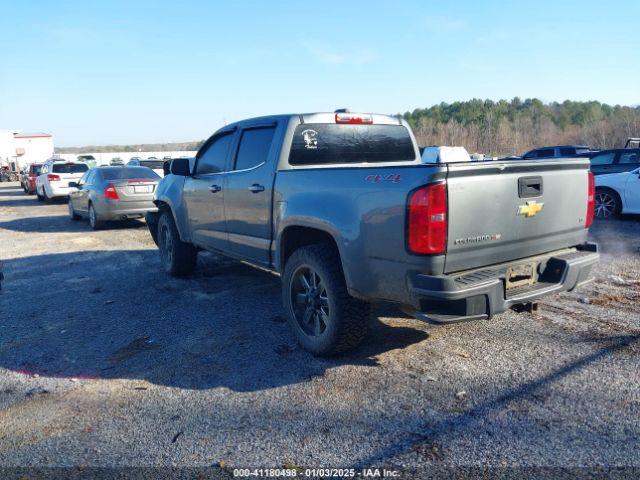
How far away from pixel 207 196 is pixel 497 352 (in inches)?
140

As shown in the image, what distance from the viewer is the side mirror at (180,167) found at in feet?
21.1

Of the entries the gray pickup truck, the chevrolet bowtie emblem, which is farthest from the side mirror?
the chevrolet bowtie emblem

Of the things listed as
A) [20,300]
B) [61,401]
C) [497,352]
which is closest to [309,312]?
[497,352]

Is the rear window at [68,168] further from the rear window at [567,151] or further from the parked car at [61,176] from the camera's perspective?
the rear window at [567,151]

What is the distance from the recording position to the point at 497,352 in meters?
4.25

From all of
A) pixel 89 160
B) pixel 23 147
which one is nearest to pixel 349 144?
pixel 89 160

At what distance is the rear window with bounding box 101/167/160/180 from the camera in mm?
12656

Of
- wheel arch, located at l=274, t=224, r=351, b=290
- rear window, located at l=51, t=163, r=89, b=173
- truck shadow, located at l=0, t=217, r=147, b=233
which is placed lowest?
truck shadow, located at l=0, t=217, r=147, b=233

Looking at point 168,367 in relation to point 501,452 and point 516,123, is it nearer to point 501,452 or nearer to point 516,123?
point 501,452

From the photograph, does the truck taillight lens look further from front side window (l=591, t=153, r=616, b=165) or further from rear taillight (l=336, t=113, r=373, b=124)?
front side window (l=591, t=153, r=616, b=165)

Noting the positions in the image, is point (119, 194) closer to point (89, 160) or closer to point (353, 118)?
point (353, 118)

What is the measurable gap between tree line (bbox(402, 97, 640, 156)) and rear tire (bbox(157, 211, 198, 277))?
131 ft

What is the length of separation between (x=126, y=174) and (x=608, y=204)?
36.1ft

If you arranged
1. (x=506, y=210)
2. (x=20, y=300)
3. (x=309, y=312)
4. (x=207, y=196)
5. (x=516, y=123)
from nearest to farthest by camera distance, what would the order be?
(x=506, y=210) → (x=309, y=312) → (x=207, y=196) → (x=20, y=300) → (x=516, y=123)
